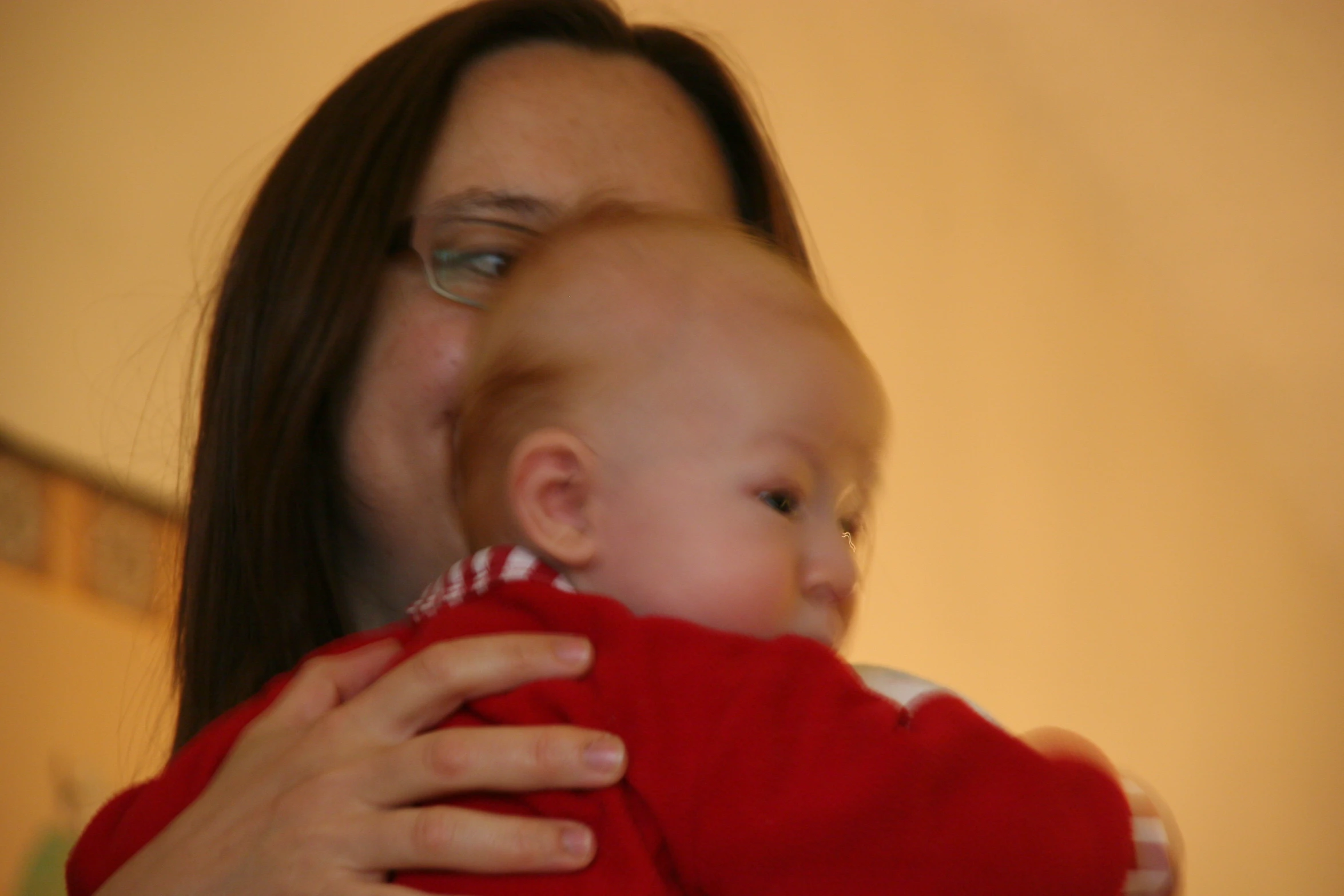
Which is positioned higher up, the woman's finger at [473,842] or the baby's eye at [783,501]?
the baby's eye at [783,501]

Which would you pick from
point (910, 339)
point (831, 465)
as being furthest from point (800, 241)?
point (910, 339)

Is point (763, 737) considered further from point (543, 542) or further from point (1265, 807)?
point (1265, 807)

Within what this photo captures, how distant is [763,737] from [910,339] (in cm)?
261

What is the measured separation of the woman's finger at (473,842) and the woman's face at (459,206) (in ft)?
1.49

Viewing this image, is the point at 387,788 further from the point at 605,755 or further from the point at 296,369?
the point at 296,369

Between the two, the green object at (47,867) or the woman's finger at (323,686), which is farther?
the green object at (47,867)

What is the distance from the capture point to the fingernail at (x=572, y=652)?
31.0 inches

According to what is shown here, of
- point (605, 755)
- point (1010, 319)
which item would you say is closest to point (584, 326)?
point (605, 755)

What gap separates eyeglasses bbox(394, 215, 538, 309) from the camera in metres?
1.25

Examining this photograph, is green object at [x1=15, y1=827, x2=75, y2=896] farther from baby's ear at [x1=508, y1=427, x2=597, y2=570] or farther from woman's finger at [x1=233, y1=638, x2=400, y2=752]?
baby's ear at [x1=508, y1=427, x2=597, y2=570]

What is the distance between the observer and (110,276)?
2.07m

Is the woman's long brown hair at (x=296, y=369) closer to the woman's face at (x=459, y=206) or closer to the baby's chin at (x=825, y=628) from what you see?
the woman's face at (x=459, y=206)

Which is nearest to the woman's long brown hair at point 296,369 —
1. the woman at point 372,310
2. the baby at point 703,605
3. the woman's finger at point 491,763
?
the woman at point 372,310

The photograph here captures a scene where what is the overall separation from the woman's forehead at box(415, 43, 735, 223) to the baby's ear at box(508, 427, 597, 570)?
43 cm
